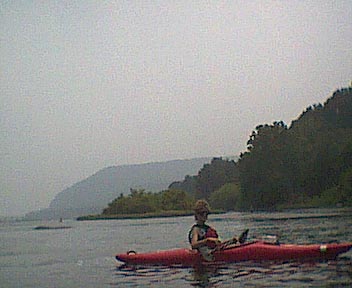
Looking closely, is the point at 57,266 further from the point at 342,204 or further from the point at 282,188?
the point at 282,188

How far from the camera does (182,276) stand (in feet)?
61.7

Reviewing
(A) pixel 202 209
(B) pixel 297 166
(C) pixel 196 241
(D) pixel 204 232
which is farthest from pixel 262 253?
(B) pixel 297 166

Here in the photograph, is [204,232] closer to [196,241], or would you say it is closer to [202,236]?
[202,236]

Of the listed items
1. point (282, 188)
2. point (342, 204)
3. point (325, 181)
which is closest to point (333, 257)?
point (342, 204)

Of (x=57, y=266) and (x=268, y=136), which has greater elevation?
(x=268, y=136)

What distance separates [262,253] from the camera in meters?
19.4

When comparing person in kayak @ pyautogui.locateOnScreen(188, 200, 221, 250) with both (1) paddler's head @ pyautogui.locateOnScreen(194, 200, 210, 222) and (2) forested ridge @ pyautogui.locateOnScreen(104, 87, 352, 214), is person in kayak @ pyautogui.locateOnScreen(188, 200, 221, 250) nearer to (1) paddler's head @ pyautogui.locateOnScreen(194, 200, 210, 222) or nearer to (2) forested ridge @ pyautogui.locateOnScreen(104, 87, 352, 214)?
(1) paddler's head @ pyautogui.locateOnScreen(194, 200, 210, 222)

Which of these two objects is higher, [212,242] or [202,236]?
[202,236]

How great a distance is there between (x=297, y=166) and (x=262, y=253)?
9274 cm

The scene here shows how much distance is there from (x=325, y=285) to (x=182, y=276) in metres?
5.13

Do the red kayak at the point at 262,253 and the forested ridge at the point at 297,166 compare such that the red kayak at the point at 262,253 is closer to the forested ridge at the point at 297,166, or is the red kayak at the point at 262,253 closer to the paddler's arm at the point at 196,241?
the paddler's arm at the point at 196,241

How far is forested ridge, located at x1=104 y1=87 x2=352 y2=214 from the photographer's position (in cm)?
10200

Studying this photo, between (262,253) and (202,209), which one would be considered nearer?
(202,209)

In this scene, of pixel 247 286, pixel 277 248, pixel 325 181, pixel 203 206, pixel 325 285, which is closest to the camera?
pixel 325 285
